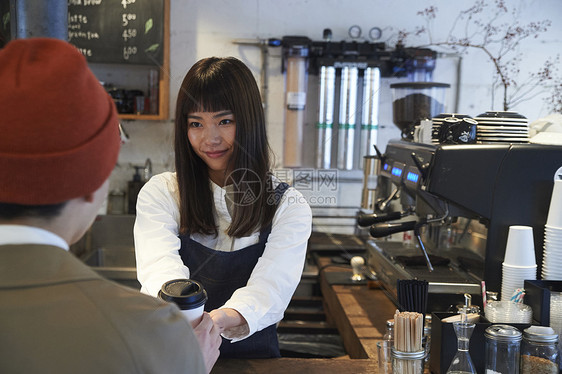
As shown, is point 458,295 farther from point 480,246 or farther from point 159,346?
point 159,346

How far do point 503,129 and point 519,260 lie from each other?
48 cm

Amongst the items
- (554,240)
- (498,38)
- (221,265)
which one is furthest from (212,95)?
(498,38)

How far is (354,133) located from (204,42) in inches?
47.1

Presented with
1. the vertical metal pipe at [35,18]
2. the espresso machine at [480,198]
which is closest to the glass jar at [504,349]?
the espresso machine at [480,198]

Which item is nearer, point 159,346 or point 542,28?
point 159,346

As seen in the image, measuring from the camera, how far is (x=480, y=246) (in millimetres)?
1818

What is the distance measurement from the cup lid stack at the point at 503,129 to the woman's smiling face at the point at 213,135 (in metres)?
0.88

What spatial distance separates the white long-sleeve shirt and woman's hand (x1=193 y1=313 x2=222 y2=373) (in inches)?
10.7

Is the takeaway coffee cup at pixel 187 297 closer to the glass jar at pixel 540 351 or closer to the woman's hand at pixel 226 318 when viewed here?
the woman's hand at pixel 226 318

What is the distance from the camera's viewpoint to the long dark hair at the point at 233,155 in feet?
4.99

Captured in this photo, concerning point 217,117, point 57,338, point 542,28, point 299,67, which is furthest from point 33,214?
point 542,28

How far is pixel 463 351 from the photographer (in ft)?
4.04

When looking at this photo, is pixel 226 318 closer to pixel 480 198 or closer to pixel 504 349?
pixel 504 349

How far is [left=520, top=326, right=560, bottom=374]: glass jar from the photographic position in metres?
1.25
